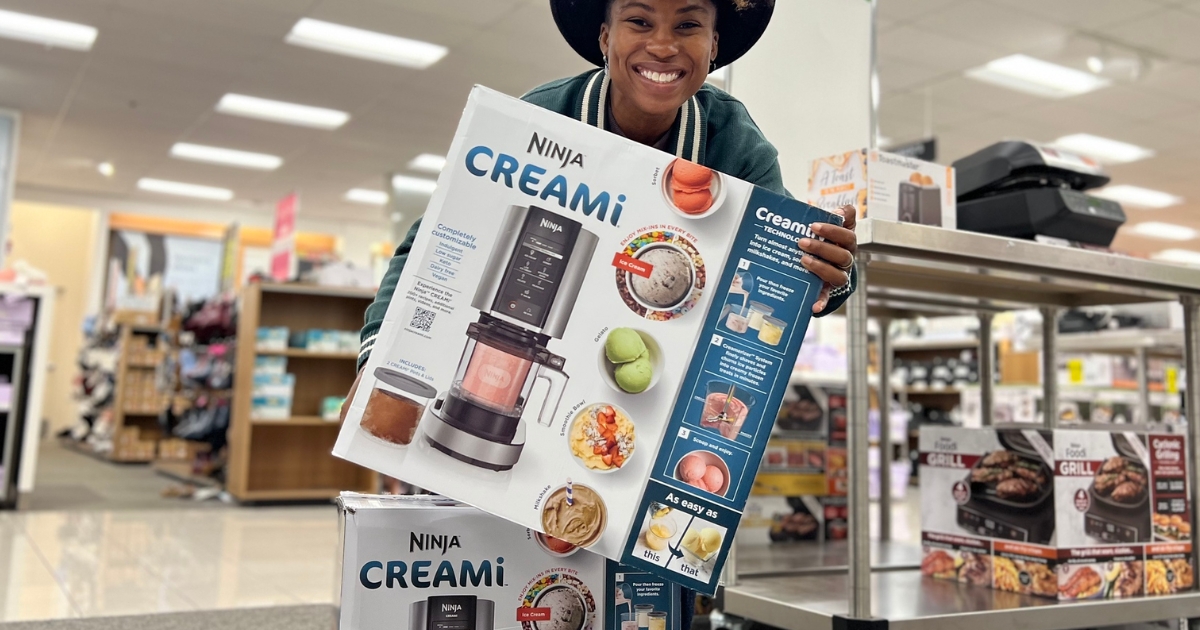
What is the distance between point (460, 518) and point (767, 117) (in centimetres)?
153

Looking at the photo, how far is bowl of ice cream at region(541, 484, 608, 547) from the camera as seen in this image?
986 millimetres

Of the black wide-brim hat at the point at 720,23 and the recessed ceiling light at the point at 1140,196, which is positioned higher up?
the recessed ceiling light at the point at 1140,196

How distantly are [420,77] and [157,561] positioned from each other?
5250 millimetres

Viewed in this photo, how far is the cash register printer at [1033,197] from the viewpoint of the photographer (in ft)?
6.41

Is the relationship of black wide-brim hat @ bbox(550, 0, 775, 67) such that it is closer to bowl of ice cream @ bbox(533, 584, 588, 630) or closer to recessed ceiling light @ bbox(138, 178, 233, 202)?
bowl of ice cream @ bbox(533, 584, 588, 630)

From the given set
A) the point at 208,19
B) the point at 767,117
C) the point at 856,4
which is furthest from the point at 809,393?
the point at 208,19

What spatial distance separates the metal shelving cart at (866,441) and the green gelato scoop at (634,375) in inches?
28.5

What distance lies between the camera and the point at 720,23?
130 centimetres

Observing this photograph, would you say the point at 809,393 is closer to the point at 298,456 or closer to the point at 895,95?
the point at 298,456

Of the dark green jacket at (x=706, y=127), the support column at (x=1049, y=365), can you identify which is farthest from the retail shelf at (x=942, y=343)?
the dark green jacket at (x=706, y=127)

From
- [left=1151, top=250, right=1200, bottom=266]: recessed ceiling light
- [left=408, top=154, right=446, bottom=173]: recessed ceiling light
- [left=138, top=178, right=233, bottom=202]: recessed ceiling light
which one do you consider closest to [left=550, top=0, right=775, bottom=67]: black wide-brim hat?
[left=408, top=154, right=446, bottom=173]: recessed ceiling light

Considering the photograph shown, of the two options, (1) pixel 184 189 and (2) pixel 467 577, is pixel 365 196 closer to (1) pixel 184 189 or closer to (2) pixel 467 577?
(1) pixel 184 189

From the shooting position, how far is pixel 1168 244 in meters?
13.4

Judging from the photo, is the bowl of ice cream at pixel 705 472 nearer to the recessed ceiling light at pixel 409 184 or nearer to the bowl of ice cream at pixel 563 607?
the bowl of ice cream at pixel 563 607
